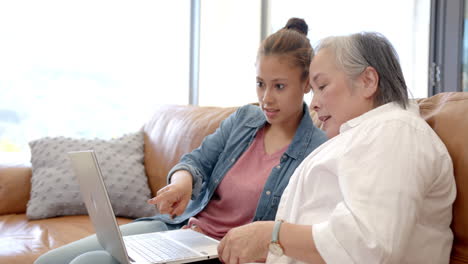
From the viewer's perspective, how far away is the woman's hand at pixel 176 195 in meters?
1.35

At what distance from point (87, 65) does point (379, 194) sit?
2.70 metres

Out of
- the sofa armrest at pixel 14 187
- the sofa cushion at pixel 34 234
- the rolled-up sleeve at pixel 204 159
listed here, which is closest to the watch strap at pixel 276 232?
the rolled-up sleeve at pixel 204 159

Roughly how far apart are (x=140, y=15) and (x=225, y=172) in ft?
7.24

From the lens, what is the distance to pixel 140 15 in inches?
134

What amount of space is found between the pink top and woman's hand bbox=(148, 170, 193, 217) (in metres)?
0.13

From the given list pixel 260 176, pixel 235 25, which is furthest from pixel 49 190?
pixel 235 25

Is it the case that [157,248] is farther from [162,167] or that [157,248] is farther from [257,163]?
[162,167]

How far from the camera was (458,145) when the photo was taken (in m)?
1.08

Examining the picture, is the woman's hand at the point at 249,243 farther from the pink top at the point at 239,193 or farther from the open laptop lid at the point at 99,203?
the pink top at the point at 239,193

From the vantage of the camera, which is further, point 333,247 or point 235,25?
point 235,25

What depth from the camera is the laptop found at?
1057 millimetres

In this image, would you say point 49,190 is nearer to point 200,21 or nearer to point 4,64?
point 4,64

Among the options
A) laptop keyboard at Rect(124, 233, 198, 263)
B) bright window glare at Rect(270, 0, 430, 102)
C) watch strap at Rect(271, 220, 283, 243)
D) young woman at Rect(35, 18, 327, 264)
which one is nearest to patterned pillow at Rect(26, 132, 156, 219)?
young woman at Rect(35, 18, 327, 264)

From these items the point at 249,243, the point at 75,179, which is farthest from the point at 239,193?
the point at 75,179
